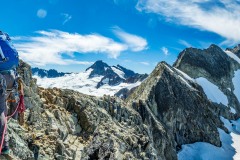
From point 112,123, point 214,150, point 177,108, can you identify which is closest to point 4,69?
point 112,123

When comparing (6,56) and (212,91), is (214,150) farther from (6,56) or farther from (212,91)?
(6,56)

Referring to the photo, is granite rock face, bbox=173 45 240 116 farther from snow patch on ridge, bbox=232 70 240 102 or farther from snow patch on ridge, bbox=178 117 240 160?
snow patch on ridge, bbox=178 117 240 160

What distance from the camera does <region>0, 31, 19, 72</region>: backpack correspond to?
35.0 ft

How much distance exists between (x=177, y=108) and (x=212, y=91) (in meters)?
48.1

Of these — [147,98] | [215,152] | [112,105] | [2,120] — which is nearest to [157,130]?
[147,98]

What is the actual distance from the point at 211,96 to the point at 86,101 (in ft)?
290

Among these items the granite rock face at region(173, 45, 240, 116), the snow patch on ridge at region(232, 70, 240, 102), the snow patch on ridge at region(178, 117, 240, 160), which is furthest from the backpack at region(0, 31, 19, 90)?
the snow patch on ridge at region(232, 70, 240, 102)

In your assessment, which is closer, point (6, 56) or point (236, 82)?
point (6, 56)

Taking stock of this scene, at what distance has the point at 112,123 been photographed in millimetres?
43469

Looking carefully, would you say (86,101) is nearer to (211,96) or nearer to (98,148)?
(98,148)

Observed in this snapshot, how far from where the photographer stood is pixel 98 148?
34594 mm

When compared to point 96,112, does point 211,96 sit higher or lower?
higher

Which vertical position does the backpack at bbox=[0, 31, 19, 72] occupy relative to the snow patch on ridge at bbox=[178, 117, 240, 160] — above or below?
below

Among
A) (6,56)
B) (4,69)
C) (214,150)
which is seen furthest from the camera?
(214,150)
